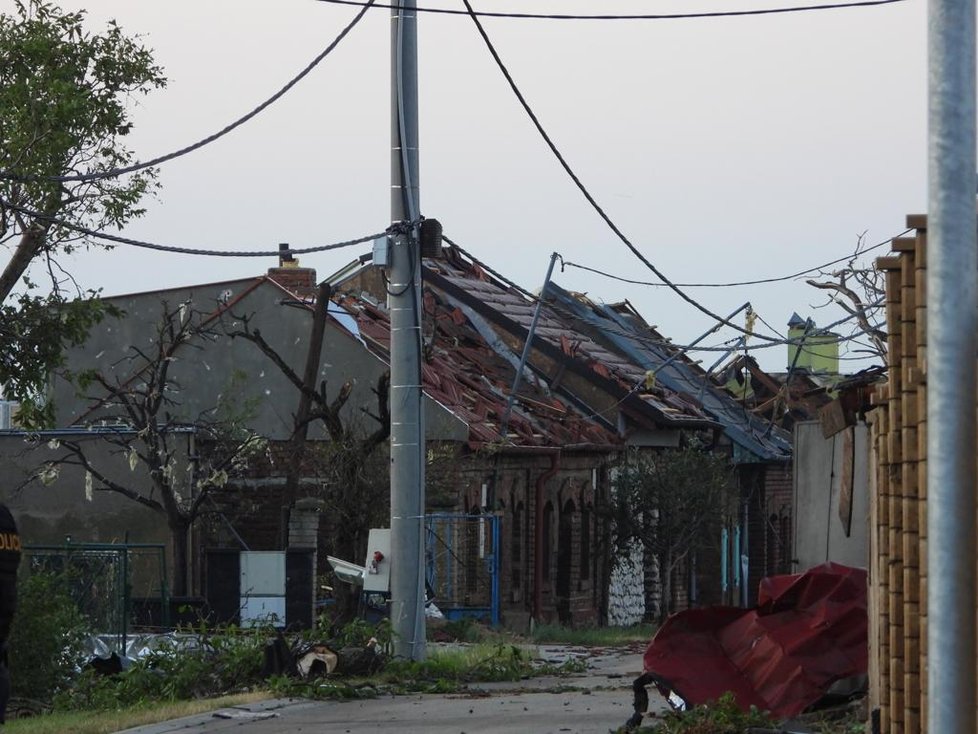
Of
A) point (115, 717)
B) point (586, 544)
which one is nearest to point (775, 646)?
point (115, 717)

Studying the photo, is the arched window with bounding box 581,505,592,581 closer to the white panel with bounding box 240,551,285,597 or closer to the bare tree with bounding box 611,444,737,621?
the bare tree with bounding box 611,444,737,621

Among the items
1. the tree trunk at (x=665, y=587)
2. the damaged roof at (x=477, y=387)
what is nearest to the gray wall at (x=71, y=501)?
the damaged roof at (x=477, y=387)

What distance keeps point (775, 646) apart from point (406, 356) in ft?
18.3

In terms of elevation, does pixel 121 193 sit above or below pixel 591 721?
above

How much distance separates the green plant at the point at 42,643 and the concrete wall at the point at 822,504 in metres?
6.85

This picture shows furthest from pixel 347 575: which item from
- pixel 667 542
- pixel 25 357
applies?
pixel 667 542

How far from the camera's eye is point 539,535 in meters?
31.2

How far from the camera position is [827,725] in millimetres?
10633

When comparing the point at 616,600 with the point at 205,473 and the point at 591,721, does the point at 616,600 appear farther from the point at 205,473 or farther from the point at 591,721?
the point at 591,721

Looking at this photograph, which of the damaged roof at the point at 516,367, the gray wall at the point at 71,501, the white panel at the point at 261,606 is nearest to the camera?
the white panel at the point at 261,606

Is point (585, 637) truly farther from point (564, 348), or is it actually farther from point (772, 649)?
point (772, 649)

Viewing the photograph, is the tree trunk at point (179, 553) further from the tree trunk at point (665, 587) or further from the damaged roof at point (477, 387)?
the tree trunk at point (665, 587)

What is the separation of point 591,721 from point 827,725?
Result: 1.95 m

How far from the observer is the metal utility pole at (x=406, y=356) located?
51.7 ft
